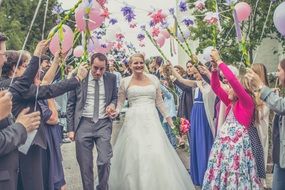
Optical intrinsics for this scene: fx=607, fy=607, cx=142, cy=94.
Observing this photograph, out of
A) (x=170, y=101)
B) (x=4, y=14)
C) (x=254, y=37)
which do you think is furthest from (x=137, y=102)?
(x=4, y=14)

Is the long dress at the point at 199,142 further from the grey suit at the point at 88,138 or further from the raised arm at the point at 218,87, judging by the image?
the raised arm at the point at 218,87

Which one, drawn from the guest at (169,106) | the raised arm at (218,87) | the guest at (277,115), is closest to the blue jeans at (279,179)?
the guest at (277,115)

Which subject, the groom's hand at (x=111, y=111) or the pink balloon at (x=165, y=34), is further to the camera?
the pink balloon at (x=165, y=34)

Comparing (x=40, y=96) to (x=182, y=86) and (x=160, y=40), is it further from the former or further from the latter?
(x=182, y=86)

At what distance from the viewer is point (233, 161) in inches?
279

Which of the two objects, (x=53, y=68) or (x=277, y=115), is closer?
(x=277, y=115)

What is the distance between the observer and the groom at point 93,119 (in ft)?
26.6

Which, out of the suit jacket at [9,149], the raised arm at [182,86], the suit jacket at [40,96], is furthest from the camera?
the raised arm at [182,86]

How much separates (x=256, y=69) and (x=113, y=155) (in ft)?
9.29

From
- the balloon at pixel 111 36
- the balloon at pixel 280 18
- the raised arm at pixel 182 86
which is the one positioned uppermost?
the balloon at pixel 280 18

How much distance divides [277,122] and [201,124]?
3.19 m

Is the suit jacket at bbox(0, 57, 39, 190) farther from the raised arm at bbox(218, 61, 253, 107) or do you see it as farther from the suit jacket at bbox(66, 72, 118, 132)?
the suit jacket at bbox(66, 72, 118, 132)

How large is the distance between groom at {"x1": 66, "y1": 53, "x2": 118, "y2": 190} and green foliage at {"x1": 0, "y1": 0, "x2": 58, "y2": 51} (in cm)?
2992

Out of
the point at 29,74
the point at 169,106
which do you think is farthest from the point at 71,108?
the point at 169,106
